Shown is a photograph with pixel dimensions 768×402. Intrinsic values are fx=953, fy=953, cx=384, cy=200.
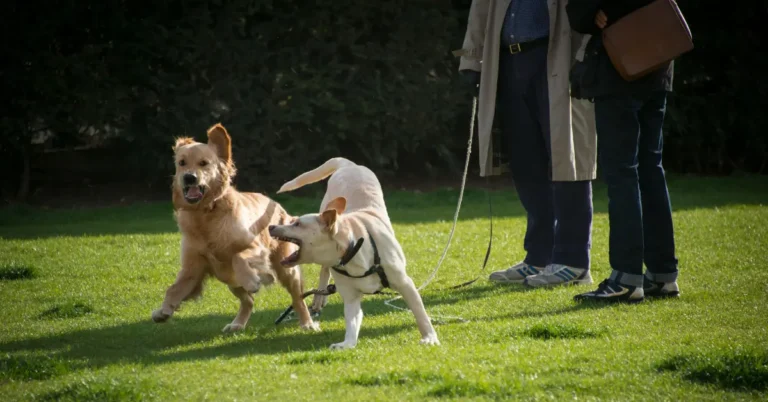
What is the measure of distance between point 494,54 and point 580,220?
1470mm

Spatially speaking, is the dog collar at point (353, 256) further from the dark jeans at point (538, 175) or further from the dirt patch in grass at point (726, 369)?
the dark jeans at point (538, 175)

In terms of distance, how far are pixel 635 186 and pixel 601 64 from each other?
0.85m

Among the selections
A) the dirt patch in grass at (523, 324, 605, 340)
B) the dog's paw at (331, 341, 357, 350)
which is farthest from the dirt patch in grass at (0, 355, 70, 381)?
the dirt patch in grass at (523, 324, 605, 340)

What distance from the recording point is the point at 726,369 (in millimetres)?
4469

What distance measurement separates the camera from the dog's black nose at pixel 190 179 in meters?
5.84

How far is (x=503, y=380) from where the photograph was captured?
176 inches

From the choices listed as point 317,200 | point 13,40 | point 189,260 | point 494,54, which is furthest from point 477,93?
point 13,40

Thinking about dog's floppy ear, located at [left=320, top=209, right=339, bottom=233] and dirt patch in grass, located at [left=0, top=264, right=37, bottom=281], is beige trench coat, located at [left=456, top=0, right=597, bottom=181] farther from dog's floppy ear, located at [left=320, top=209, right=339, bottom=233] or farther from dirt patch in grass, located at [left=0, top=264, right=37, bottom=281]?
dirt patch in grass, located at [left=0, top=264, right=37, bottom=281]

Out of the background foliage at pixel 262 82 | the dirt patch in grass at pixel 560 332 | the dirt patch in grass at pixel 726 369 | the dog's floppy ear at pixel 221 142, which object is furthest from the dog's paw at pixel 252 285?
the background foliage at pixel 262 82

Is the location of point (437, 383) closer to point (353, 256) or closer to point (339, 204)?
point (353, 256)

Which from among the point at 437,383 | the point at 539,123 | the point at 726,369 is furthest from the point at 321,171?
the point at 726,369

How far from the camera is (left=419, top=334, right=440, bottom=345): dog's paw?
541 centimetres

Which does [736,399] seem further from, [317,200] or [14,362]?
[317,200]

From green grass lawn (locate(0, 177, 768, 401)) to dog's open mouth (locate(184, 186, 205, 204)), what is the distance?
870 millimetres
